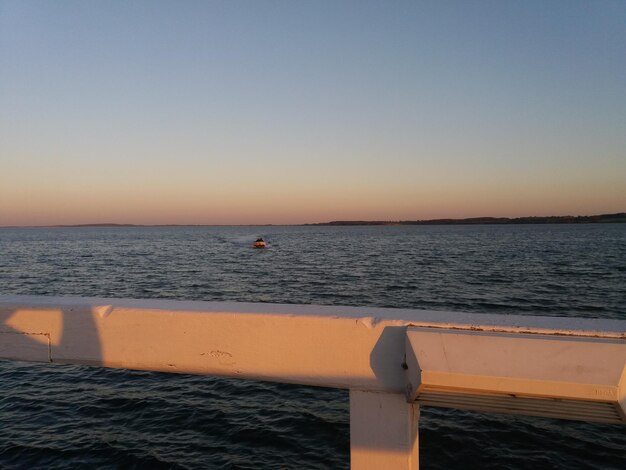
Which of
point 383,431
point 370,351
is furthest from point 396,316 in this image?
point 383,431

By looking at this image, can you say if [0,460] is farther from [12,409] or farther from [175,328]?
[175,328]

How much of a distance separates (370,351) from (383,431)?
0.28 m

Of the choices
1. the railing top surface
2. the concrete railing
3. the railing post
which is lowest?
the railing post

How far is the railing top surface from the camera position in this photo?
138cm

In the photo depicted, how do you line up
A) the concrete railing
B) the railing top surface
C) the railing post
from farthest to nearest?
1. the railing post
2. the railing top surface
3. the concrete railing

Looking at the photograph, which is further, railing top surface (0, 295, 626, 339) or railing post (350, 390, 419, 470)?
railing post (350, 390, 419, 470)

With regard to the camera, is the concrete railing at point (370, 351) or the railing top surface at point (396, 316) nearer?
the concrete railing at point (370, 351)

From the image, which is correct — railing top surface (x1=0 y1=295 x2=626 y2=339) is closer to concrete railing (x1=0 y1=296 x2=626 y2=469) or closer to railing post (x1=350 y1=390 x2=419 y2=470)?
concrete railing (x1=0 y1=296 x2=626 y2=469)

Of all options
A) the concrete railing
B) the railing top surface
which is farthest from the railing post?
the railing top surface

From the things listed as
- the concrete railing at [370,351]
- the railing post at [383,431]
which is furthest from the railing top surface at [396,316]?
the railing post at [383,431]

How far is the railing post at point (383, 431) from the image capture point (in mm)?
1490

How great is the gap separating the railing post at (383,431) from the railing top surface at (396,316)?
263 mm

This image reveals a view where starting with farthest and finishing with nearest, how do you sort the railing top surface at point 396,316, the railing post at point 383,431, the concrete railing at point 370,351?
1. the railing post at point 383,431
2. the railing top surface at point 396,316
3. the concrete railing at point 370,351

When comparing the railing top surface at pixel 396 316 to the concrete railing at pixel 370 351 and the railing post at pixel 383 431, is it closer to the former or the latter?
the concrete railing at pixel 370 351
